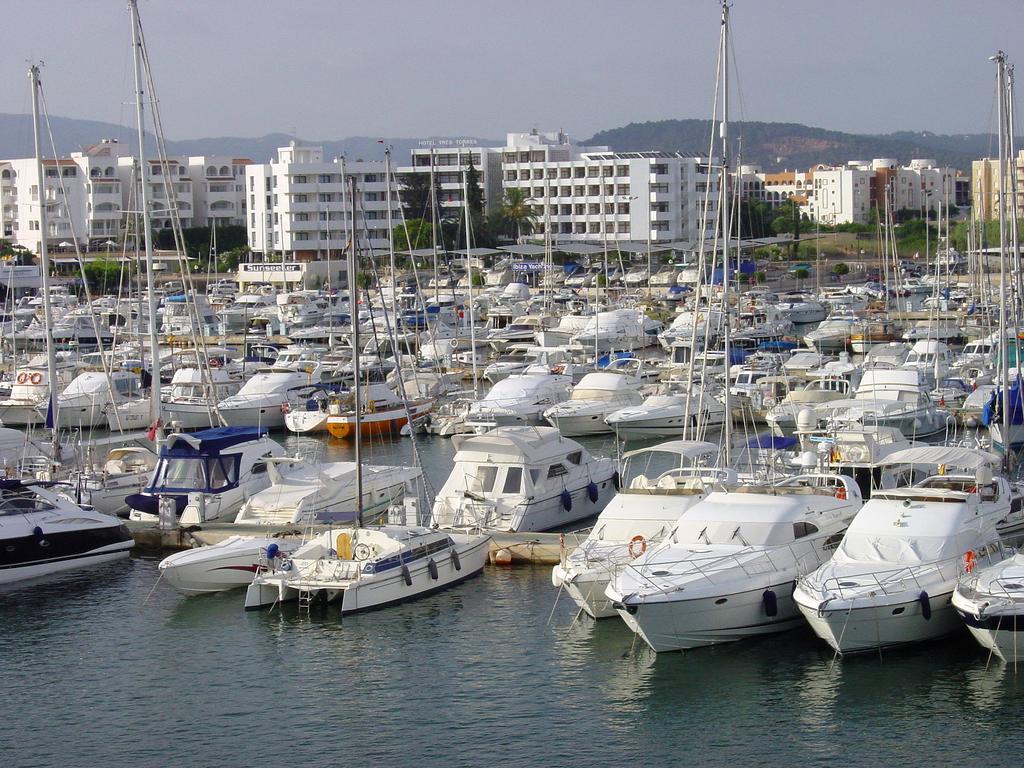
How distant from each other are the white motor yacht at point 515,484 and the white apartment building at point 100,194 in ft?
277

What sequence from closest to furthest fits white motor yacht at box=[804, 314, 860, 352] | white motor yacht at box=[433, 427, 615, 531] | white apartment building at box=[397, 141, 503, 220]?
white motor yacht at box=[433, 427, 615, 531]
white motor yacht at box=[804, 314, 860, 352]
white apartment building at box=[397, 141, 503, 220]

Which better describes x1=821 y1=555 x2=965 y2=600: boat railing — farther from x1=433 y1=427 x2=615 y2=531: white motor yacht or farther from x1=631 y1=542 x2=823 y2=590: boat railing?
x1=433 y1=427 x2=615 y2=531: white motor yacht

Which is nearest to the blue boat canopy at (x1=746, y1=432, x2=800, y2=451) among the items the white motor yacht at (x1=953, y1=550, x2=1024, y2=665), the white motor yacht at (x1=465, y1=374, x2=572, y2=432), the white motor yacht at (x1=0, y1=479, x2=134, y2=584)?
the white motor yacht at (x1=465, y1=374, x2=572, y2=432)

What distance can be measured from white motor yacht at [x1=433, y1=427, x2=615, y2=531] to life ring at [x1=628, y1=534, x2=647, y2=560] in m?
4.44

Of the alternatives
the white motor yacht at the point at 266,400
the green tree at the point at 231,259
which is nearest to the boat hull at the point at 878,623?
the white motor yacht at the point at 266,400

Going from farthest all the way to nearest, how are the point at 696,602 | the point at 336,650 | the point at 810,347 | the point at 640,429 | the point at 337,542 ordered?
the point at 810,347 → the point at 640,429 → the point at 337,542 → the point at 336,650 → the point at 696,602

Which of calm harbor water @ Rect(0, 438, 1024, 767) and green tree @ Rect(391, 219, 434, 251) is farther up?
green tree @ Rect(391, 219, 434, 251)

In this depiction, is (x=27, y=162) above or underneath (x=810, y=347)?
above

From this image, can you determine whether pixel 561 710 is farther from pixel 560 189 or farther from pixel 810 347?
pixel 560 189

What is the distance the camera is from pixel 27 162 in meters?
119

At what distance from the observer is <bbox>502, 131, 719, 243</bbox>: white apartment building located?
374 ft

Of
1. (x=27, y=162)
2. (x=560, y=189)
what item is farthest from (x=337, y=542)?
(x=27, y=162)

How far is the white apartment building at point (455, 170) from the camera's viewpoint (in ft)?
384

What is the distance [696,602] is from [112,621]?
31.2 feet
